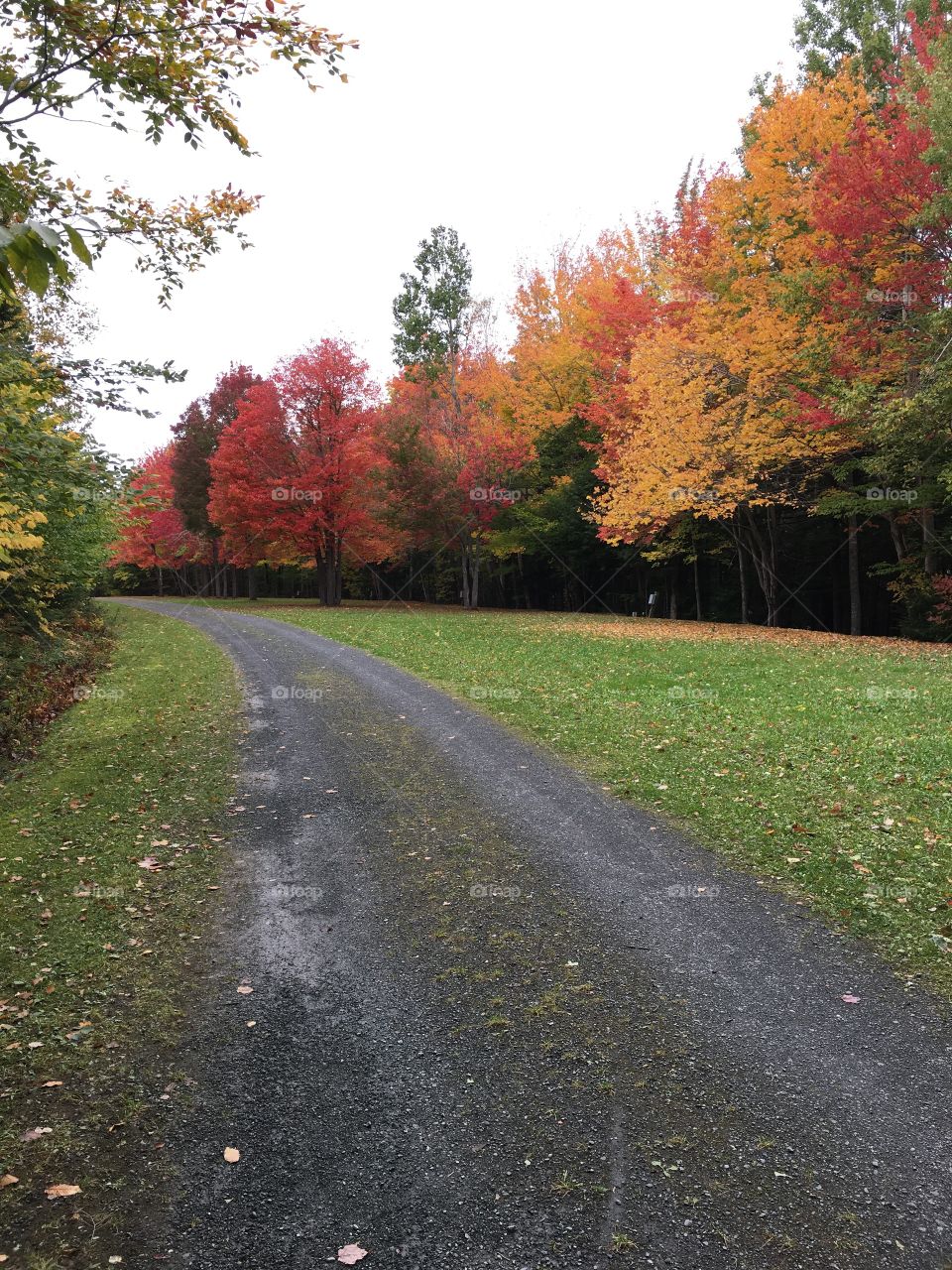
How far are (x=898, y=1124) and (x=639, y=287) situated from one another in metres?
30.0

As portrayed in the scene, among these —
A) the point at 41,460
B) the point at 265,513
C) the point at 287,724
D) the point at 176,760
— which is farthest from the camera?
the point at 265,513

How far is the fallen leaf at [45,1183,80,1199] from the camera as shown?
106 inches

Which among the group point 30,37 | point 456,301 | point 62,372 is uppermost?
point 456,301

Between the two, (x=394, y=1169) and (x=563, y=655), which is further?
(x=563, y=655)

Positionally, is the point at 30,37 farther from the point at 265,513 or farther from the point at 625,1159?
the point at 265,513

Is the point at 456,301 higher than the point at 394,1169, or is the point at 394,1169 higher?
the point at 456,301

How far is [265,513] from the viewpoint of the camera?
111 ft

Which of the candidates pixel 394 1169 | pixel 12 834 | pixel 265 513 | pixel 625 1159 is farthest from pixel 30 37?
pixel 265 513

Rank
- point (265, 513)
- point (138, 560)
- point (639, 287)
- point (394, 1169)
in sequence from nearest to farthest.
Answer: point (394, 1169), point (639, 287), point (265, 513), point (138, 560)
